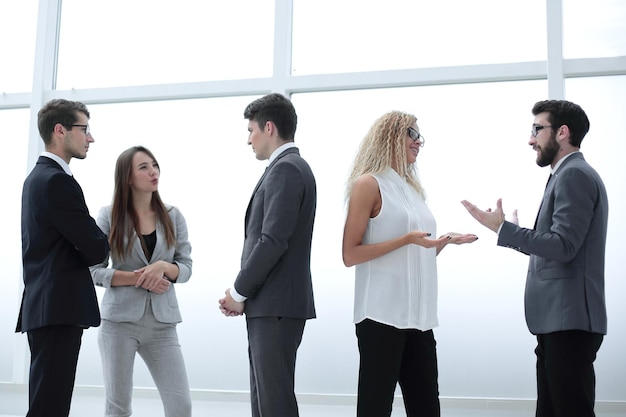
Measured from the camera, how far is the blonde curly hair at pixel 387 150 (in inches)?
122

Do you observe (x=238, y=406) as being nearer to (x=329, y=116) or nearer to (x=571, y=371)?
(x=329, y=116)

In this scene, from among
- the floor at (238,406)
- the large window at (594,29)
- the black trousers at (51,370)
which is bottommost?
the floor at (238,406)

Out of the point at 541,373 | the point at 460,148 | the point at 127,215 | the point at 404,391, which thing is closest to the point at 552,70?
the point at 460,148

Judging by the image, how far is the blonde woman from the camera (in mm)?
2832

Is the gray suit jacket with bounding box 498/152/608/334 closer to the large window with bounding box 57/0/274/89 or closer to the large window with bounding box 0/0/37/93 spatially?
the large window with bounding box 57/0/274/89

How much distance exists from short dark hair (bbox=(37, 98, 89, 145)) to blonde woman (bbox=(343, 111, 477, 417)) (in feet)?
4.22

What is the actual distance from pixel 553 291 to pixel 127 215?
6.41ft

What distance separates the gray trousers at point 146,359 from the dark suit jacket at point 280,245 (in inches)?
29.4

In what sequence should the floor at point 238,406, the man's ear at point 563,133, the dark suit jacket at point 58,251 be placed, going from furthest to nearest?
the floor at point 238,406, the man's ear at point 563,133, the dark suit jacket at point 58,251

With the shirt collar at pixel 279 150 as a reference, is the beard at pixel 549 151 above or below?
above

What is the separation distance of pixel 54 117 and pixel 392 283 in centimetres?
165

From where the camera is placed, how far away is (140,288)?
3.40 m

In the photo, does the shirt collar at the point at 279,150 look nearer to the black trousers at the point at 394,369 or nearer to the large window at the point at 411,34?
the black trousers at the point at 394,369

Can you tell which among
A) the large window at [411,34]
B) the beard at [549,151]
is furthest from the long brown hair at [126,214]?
the beard at [549,151]
